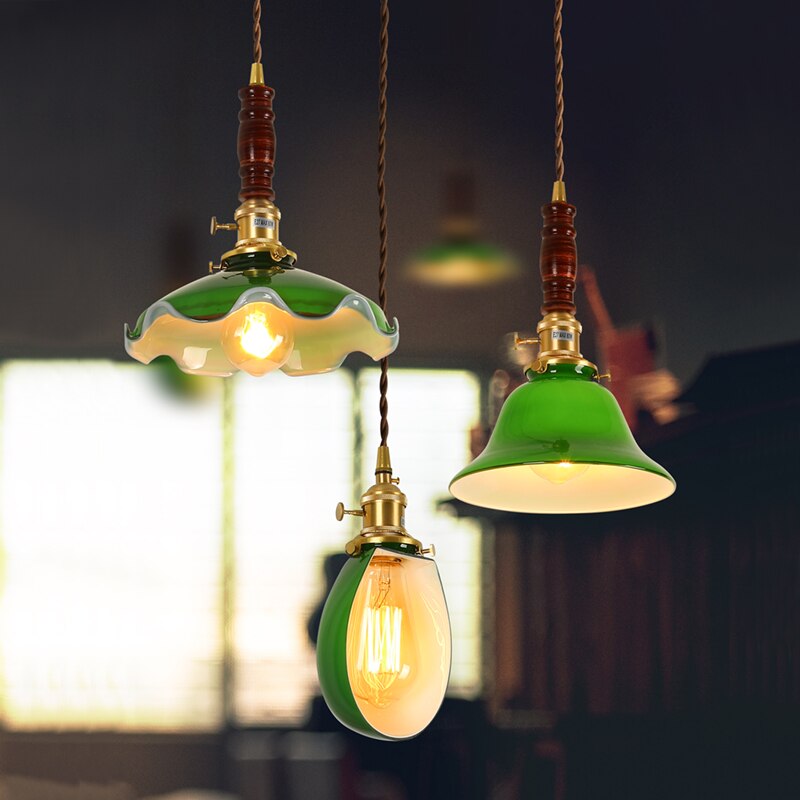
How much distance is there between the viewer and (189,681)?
15.0 ft

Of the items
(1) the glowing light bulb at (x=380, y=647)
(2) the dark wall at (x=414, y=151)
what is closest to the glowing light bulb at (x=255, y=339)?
(1) the glowing light bulb at (x=380, y=647)

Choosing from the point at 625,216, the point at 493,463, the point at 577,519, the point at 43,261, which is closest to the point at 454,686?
the point at 577,519

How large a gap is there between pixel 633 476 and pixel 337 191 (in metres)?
2.52

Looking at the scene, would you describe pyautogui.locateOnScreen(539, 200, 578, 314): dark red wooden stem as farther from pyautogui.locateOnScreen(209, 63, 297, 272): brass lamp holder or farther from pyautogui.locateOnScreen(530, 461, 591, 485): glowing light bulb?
pyautogui.locateOnScreen(209, 63, 297, 272): brass lamp holder

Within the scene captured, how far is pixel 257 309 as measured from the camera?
7.63ft

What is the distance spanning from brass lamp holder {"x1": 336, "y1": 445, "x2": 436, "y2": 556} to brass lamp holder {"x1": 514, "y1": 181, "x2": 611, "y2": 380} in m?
0.34

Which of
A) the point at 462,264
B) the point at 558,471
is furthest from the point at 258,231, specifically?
the point at 462,264

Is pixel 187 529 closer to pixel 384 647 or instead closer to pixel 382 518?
pixel 382 518

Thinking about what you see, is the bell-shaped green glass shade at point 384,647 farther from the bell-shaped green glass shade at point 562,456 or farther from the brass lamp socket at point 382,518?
the bell-shaped green glass shade at point 562,456

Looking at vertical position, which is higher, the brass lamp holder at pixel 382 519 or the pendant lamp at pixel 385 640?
the brass lamp holder at pixel 382 519

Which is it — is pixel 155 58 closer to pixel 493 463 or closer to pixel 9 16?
pixel 9 16

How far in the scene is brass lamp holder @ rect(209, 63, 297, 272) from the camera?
2.21m

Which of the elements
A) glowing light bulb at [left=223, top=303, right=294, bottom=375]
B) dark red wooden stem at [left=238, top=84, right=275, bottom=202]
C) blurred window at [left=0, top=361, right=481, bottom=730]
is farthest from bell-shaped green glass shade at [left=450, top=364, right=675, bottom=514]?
blurred window at [left=0, top=361, right=481, bottom=730]

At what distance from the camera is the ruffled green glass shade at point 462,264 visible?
15.9 ft
